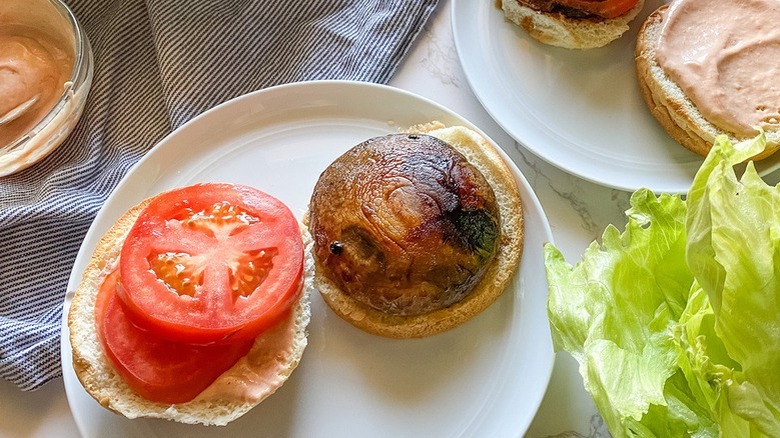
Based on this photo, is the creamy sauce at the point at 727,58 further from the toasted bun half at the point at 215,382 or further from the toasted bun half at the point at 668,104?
the toasted bun half at the point at 215,382

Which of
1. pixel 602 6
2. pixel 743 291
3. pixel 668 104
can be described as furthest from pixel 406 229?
pixel 602 6

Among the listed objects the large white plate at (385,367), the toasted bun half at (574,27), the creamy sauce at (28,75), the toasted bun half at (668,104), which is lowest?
the large white plate at (385,367)

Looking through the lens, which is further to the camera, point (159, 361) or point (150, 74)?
point (150, 74)

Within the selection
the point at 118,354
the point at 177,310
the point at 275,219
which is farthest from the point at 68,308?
the point at 275,219

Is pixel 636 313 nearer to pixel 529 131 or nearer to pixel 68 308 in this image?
pixel 529 131

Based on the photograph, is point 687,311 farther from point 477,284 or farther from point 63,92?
point 63,92

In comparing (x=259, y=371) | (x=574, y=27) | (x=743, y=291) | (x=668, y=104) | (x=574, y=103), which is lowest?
(x=259, y=371)

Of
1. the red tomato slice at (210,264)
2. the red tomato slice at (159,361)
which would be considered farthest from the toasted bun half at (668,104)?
the red tomato slice at (159,361)
